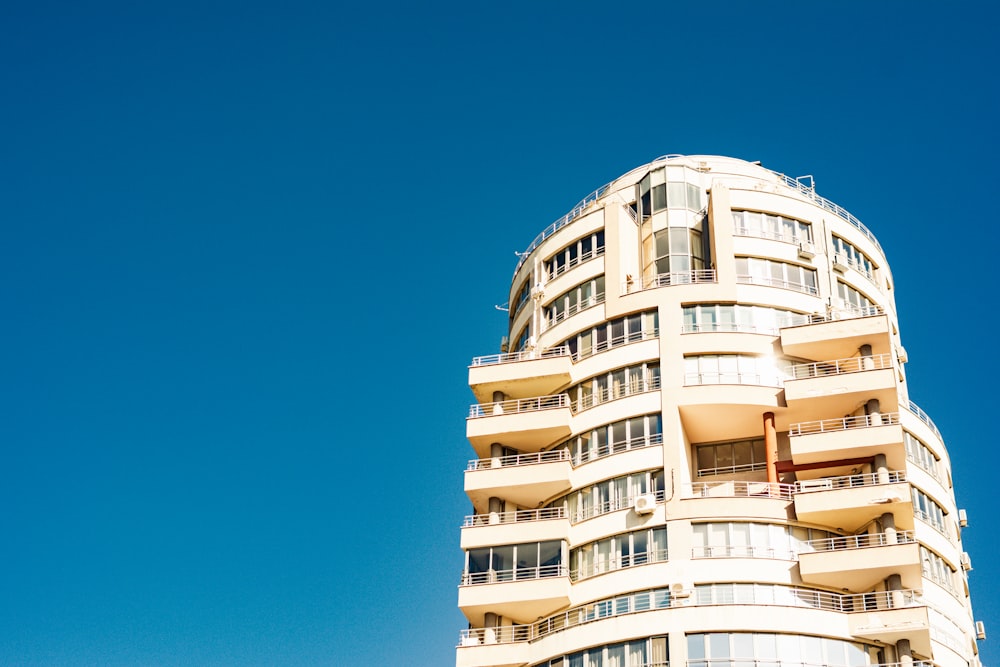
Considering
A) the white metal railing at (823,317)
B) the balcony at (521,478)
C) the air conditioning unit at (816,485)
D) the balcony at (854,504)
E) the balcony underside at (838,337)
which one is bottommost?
the balcony at (854,504)

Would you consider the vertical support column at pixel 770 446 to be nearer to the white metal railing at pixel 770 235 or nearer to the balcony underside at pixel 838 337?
the balcony underside at pixel 838 337

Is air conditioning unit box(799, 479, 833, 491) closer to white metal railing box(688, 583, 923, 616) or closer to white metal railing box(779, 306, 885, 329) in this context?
white metal railing box(688, 583, 923, 616)

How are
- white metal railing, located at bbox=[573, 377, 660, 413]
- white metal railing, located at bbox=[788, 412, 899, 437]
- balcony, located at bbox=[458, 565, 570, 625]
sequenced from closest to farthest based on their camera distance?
1. balcony, located at bbox=[458, 565, 570, 625]
2. white metal railing, located at bbox=[788, 412, 899, 437]
3. white metal railing, located at bbox=[573, 377, 660, 413]

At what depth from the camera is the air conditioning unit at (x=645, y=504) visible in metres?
64.4

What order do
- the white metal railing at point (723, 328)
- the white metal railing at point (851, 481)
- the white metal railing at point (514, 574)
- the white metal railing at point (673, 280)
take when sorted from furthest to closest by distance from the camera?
the white metal railing at point (673, 280)
the white metal railing at point (723, 328)
the white metal railing at point (514, 574)
the white metal railing at point (851, 481)

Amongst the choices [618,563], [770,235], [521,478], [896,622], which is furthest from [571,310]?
[896,622]

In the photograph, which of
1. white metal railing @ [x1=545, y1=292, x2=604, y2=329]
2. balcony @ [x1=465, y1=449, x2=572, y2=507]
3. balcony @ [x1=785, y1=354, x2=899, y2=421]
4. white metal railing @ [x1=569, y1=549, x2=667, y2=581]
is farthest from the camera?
white metal railing @ [x1=545, y1=292, x2=604, y2=329]

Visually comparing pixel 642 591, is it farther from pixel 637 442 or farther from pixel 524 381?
pixel 524 381

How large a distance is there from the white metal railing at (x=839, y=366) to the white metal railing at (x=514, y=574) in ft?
55.9

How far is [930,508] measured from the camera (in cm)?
6844

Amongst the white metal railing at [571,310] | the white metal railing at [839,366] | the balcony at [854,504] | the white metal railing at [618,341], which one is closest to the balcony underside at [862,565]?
the balcony at [854,504]

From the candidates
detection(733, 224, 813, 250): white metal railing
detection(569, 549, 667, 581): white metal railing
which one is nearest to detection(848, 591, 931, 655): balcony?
detection(569, 549, 667, 581): white metal railing

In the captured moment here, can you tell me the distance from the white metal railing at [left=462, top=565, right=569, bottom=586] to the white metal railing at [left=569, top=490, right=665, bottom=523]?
10.4 ft

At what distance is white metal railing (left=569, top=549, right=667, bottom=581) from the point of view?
64.0 metres
